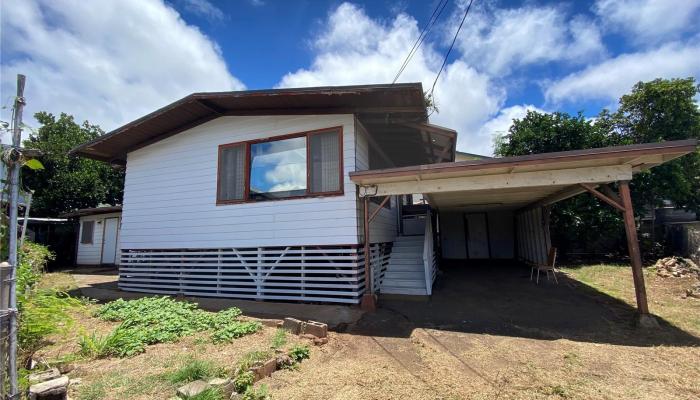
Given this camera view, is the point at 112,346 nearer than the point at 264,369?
No

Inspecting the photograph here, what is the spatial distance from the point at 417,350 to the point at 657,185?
11.8m

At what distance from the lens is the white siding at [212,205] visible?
692 cm

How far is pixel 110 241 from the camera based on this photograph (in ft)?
49.1

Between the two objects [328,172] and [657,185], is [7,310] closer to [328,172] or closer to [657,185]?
[328,172]

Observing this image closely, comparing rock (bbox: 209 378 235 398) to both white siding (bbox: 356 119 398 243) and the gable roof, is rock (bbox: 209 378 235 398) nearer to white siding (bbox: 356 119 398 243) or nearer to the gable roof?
white siding (bbox: 356 119 398 243)

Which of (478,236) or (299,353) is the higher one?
(478,236)

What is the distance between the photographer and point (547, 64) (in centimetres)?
995

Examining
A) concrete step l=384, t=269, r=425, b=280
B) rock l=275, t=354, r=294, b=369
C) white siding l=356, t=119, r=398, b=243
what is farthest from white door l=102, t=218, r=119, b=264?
rock l=275, t=354, r=294, b=369

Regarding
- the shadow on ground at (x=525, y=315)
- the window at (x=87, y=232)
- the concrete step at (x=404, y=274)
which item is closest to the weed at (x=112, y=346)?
the shadow on ground at (x=525, y=315)

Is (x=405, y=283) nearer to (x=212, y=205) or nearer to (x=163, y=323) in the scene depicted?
(x=163, y=323)

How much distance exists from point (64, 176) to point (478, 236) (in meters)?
20.7

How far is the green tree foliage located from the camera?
11242 millimetres

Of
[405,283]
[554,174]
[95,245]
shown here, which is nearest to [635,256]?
[554,174]

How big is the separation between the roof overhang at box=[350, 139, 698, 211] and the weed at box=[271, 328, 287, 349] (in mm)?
2943
